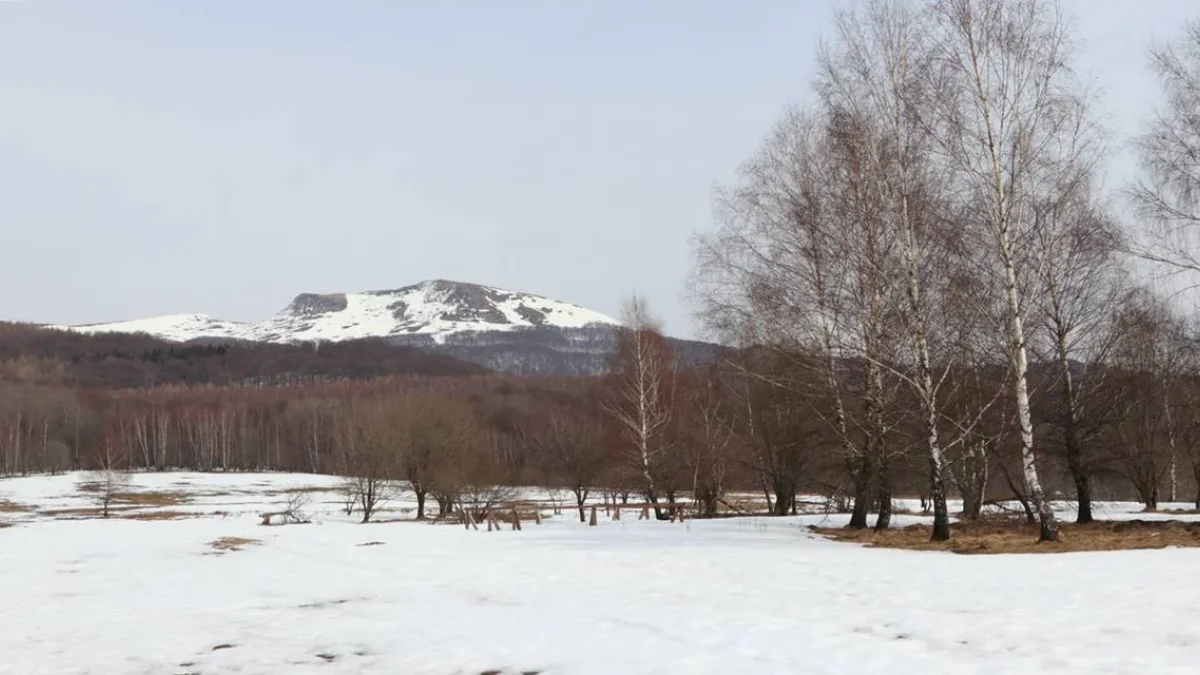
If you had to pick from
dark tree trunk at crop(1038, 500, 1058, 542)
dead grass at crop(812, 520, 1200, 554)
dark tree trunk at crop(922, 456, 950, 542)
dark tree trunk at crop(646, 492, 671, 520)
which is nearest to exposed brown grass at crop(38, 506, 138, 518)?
dark tree trunk at crop(646, 492, 671, 520)

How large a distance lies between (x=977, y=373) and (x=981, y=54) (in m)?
8.39

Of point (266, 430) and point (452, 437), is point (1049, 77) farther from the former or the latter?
point (266, 430)

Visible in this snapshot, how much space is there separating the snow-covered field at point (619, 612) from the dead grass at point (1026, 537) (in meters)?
1.19

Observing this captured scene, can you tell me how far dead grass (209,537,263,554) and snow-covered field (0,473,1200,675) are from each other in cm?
329

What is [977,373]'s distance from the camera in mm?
21016

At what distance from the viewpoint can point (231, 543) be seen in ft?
80.1

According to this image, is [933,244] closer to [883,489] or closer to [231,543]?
[883,489]

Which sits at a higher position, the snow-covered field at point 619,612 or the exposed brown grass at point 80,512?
the snow-covered field at point 619,612

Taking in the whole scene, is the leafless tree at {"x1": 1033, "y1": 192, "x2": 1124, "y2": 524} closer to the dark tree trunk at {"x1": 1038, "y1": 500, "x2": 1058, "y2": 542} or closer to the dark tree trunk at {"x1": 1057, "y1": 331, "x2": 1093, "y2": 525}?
the dark tree trunk at {"x1": 1057, "y1": 331, "x2": 1093, "y2": 525}

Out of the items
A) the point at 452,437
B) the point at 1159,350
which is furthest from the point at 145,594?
the point at 1159,350

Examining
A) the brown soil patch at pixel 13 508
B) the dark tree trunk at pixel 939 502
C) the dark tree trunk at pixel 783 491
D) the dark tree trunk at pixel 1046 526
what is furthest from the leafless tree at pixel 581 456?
the brown soil patch at pixel 13 508

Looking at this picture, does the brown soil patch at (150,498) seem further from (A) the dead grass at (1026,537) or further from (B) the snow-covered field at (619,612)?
(A) the dead grass at (1026,537)

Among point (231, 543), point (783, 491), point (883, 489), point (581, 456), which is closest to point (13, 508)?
point (581, 456)

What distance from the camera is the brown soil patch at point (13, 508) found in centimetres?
5174
